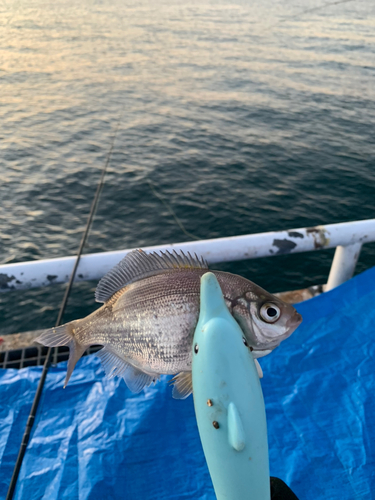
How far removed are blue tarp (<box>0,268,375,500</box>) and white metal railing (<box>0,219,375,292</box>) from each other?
1.76ft

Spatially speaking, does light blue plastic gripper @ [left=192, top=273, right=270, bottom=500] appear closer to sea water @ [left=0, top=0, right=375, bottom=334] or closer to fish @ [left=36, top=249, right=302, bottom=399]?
fish @ [left=36, top=249, right=302, bottom=399]

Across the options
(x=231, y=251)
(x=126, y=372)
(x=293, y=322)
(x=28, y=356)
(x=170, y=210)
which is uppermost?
(x=293, y=322)

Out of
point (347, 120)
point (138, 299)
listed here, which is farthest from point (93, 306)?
point (347, 120)

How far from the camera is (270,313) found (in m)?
1.07

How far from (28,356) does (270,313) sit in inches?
132

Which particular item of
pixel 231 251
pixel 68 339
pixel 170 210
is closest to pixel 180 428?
pixel 231 251

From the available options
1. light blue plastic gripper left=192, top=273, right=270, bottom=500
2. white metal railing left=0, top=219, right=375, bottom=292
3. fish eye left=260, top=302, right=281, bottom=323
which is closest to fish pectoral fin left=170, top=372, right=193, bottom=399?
light blue plastic gripper left=192, top=273, right=270, bottom=500

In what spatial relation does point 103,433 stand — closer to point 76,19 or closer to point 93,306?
point 93,306

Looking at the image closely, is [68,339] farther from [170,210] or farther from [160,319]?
[170,210]

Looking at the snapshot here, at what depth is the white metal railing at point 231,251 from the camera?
9.20ft

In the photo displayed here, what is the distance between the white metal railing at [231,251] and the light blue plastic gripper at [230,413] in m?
1.49

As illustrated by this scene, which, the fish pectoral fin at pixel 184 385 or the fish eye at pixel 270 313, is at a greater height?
the fish eye at pixel 270 313

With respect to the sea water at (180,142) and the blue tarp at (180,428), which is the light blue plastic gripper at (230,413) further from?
the sea water at (180,142)

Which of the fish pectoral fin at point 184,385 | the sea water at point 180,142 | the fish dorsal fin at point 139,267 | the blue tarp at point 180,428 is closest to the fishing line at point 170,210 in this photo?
the sea water at point 180,142
